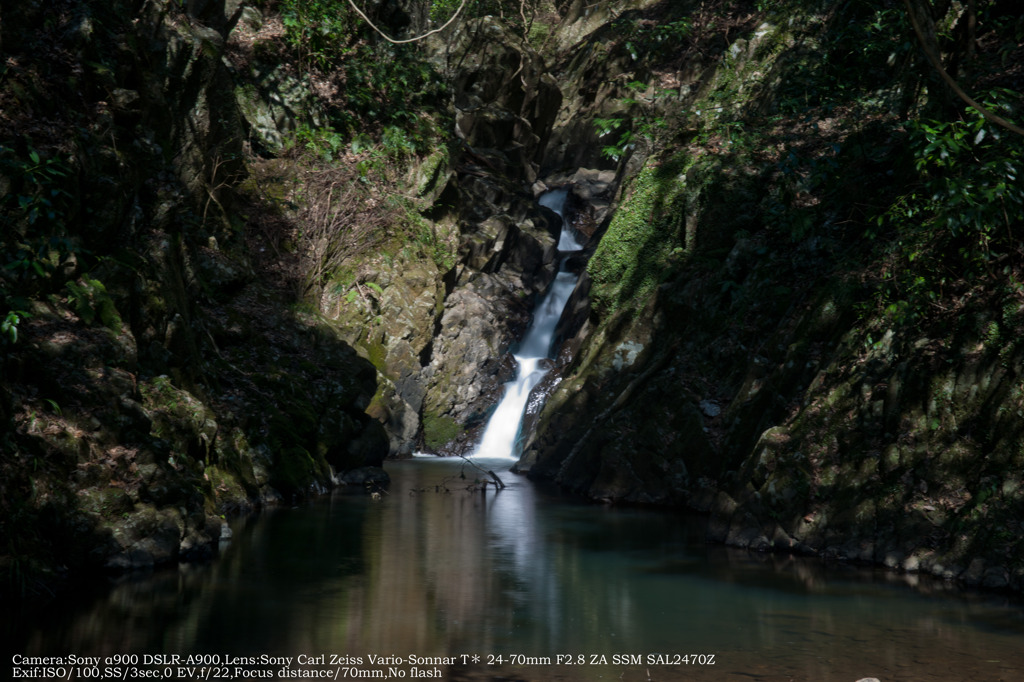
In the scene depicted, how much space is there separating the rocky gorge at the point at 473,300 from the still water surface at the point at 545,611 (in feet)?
3.20

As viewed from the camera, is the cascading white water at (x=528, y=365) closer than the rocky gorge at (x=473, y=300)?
No

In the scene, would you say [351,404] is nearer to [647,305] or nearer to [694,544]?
[647,305]

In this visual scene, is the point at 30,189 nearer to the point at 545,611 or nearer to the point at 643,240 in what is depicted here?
the point at 545,611

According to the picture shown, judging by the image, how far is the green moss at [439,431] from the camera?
985 inches

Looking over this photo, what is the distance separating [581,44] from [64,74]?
31.5m

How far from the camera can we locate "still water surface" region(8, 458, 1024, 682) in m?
6.49

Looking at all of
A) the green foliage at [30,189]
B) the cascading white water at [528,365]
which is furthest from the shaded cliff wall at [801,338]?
the green foliage at [30,189]

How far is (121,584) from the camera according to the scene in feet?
27.1

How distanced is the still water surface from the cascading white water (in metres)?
12.1

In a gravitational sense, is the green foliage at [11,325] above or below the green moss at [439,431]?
above

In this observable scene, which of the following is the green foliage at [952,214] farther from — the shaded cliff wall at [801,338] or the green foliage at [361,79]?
the green foliage at [361,79]

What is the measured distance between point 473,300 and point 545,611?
1944 cm

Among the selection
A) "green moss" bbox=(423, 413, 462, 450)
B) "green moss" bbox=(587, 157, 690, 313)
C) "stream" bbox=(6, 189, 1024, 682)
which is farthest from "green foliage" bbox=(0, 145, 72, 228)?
"green moss" bbox=(423, 413, 462, 450)

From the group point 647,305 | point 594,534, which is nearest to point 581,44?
point 647,305
